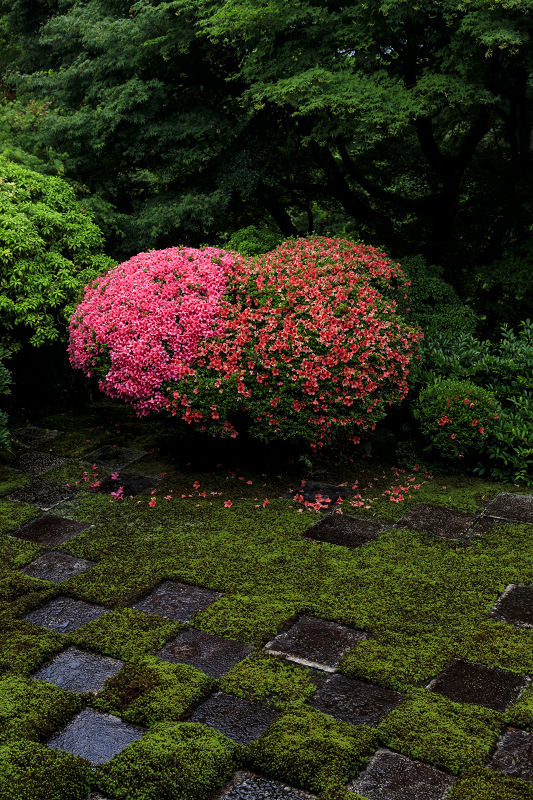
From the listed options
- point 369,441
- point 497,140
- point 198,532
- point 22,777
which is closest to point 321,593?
point 198,532

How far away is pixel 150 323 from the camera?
5895 mm

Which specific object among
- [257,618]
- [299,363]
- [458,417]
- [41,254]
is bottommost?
[257,618]

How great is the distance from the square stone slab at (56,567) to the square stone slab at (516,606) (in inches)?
103

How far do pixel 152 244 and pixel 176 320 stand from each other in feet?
9.27

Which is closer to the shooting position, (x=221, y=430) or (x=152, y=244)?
(x=221, y=430)

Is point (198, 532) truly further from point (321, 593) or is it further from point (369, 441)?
point (369, 441)

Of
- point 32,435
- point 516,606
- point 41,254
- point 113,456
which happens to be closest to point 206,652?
point 516,606

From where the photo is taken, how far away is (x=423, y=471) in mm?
6121

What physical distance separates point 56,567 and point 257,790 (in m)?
2.37

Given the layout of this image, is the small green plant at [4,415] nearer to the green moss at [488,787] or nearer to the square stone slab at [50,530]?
the square stone slab at [50,530]

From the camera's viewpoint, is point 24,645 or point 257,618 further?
point 257,618

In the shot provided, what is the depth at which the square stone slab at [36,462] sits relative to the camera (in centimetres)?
640

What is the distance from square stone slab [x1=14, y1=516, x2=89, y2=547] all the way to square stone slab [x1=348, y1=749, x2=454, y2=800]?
2902 mm

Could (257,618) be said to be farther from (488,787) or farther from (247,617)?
(488,787)
